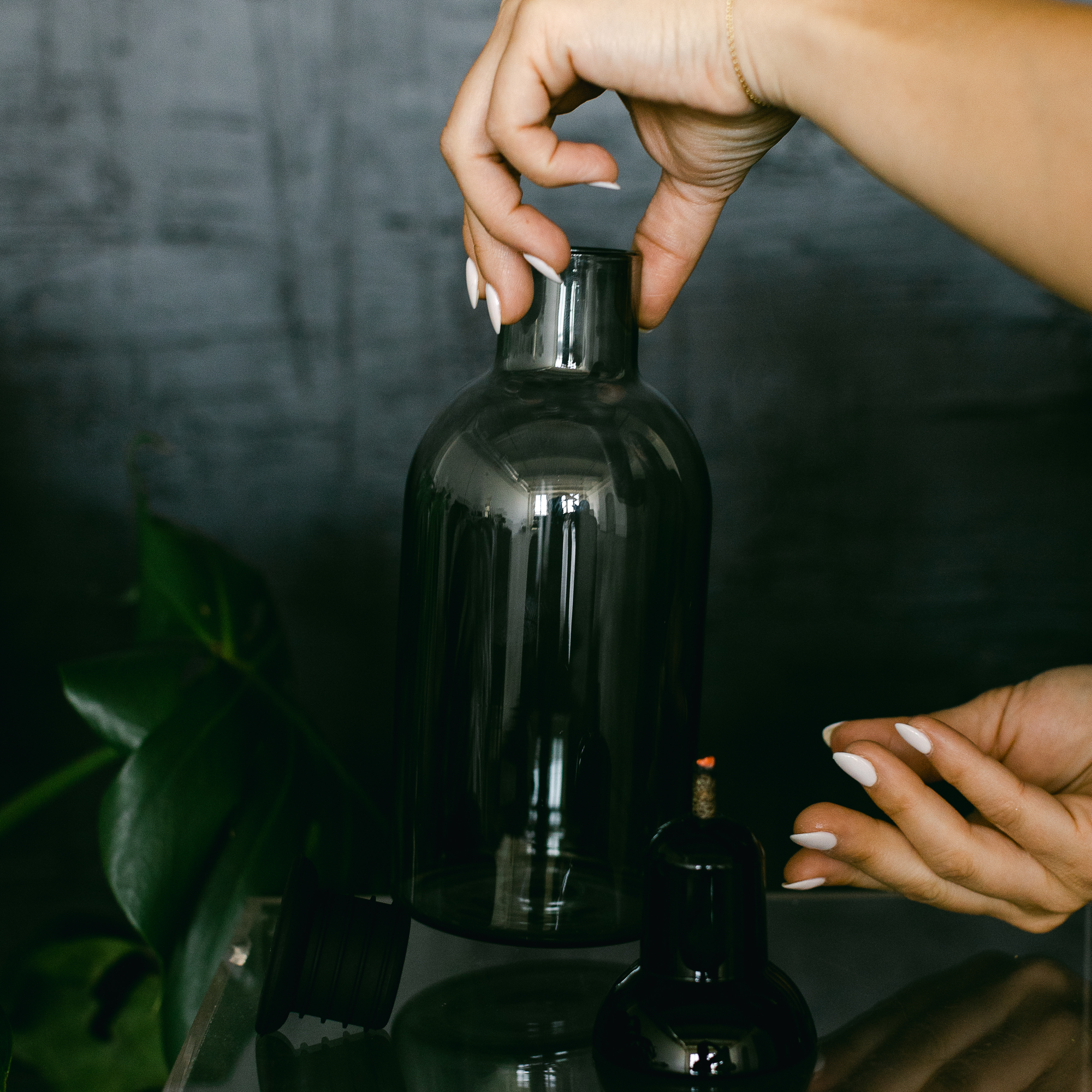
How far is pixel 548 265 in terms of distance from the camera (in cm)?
69

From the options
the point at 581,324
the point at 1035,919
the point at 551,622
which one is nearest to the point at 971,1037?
the point at 1035,919

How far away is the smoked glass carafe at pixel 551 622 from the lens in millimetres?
713

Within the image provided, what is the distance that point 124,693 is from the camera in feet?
2.91

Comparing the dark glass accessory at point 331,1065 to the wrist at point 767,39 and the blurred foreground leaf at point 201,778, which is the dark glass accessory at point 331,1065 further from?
the wrist at point 767,39

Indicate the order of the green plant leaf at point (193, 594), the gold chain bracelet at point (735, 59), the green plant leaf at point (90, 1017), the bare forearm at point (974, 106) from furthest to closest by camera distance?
the green plant leaf at point (90, 1017)
the green plant leaf at point (193, 594)
the gold chain bracelet at point (735, 59)
the bare forearm at point (974, 106)

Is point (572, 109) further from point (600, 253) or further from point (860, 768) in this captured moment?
point (860, 768)

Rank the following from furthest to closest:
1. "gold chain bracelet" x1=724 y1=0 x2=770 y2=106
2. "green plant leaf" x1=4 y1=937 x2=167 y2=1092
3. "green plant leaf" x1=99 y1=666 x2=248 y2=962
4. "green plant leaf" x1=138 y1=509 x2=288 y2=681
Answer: "green plant leaf" x1=4 y1=937 x2=167 y2=1092, "green plant leaf" x1=138 y1=509 x2=288 y2=681, "green plant leaf" x1=99 y1=666 x2=248 y2=962, "gold chain bracelet" x1=724 y1=0 x2=770 y2=106

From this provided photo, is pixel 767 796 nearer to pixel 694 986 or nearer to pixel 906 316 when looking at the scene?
pixel 906 316

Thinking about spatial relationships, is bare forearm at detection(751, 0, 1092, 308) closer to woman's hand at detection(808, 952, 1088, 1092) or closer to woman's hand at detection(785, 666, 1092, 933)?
woman's hand at detection(785, 666, 1092, 933)

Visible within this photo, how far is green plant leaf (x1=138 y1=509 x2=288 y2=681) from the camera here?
3.26 ft

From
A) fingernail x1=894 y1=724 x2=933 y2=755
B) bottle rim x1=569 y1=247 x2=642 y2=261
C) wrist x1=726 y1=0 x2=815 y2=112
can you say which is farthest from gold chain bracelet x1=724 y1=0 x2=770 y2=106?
fingernail x1=894 y1=724 x2=933 y2=755

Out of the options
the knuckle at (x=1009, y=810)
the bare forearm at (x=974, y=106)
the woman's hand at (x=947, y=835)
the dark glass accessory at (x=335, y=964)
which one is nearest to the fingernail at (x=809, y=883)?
the woman's hand at (x=947, y=835)

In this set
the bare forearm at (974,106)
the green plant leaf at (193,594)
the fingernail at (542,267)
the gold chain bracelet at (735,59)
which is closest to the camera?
the bare forearm at (974,106)

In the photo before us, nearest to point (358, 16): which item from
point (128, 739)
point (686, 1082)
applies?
point (128, 739)
